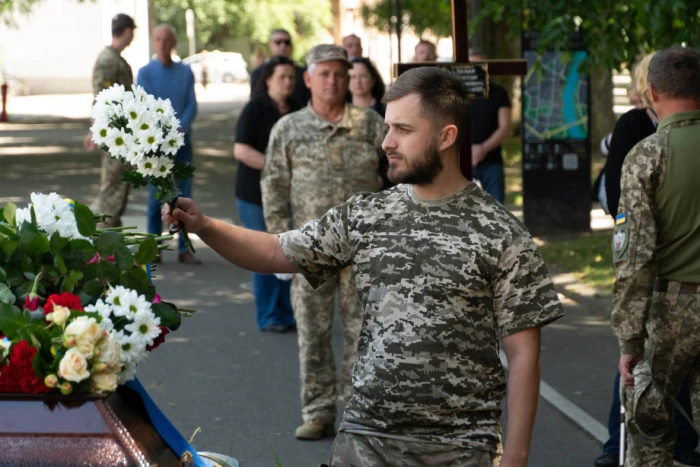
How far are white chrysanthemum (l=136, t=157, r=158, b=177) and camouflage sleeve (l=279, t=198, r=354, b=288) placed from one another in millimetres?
537

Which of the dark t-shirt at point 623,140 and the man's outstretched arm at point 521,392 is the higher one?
the dark t-shirt at point 623,140

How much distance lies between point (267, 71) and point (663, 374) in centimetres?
484

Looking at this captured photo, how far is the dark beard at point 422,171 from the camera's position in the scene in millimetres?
3406

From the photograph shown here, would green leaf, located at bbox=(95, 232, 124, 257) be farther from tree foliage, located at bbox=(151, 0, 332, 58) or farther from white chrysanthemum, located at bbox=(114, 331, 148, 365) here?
tree foliage, located at bbox=(151, 0, 332, 58)

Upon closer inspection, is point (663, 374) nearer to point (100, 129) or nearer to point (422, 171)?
point (422, 171)

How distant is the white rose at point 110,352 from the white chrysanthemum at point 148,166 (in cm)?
65

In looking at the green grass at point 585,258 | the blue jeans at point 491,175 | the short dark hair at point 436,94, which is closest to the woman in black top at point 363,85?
the blue jeans at point 491,175

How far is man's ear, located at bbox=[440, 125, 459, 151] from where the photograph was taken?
11.3 ft

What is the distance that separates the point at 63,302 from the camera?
9.38 ft

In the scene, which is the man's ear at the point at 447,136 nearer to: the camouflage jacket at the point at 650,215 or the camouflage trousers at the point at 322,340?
the camouflage jacket at the point at 650,215

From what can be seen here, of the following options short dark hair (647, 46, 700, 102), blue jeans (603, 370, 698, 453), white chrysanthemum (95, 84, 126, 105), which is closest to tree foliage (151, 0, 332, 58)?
blue jeans (603, 370, 698, 453)

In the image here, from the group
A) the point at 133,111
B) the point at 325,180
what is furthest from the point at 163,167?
the point at 325,180

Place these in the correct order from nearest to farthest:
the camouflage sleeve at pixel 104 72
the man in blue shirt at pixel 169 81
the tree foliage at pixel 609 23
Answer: the tree foliage at pixel 609 23
the camouflage sleeve at pixel 104 72
the man in blue shirt at pixel 169 81

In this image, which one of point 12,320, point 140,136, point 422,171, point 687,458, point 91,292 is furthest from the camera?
point 687,458
